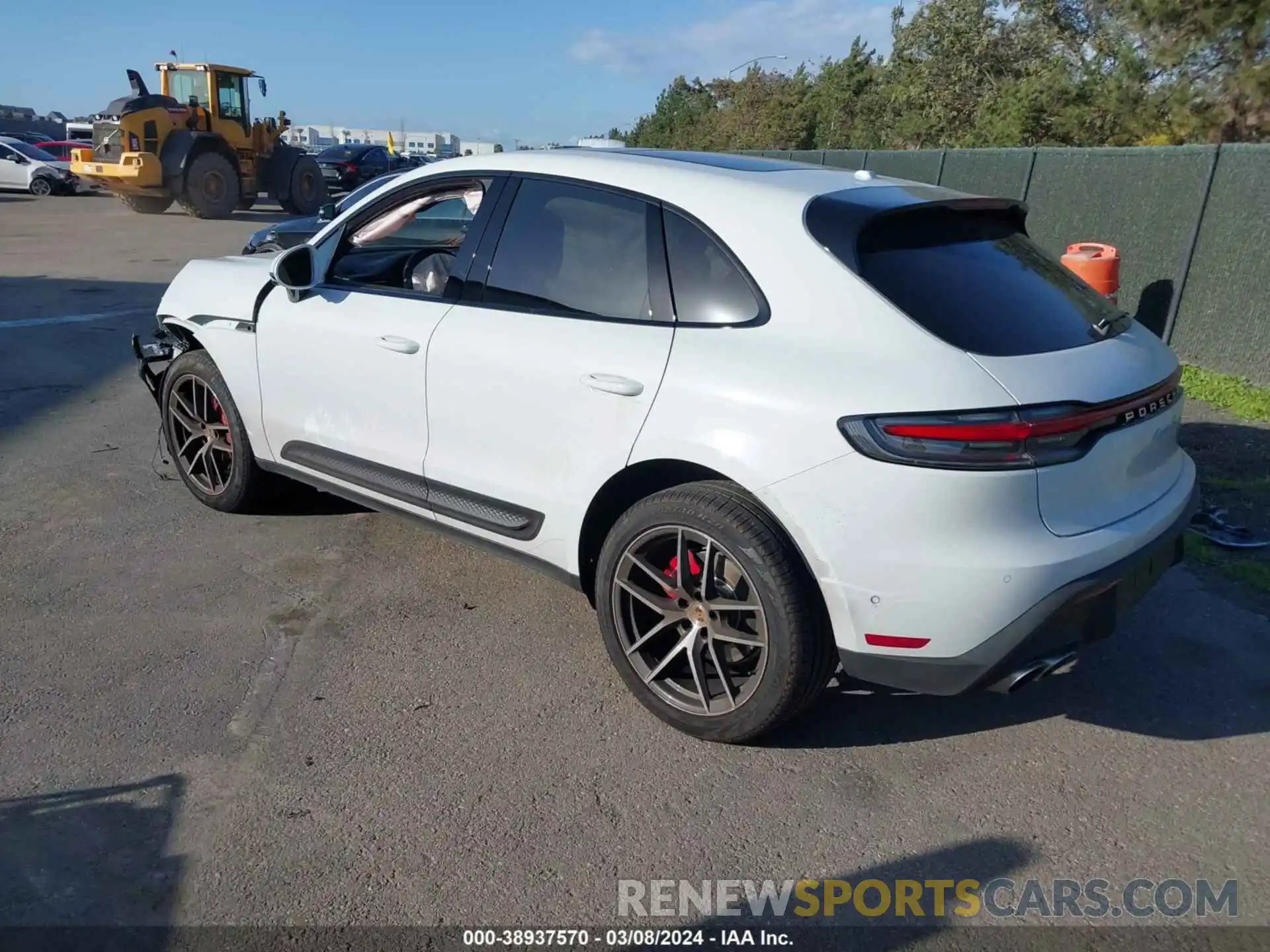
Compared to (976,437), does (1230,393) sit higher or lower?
lower

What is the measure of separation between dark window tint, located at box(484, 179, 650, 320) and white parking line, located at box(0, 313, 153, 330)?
7840 millimetres

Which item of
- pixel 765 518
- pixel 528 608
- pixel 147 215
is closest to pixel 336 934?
pixel 765 518

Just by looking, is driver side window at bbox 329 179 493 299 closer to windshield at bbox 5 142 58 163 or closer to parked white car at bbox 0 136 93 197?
parked white car at bbox 0 136 93 197

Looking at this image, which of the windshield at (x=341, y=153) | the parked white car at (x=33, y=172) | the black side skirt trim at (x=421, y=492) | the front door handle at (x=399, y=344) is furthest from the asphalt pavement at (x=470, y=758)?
the parked white car at (x=33, y=172)

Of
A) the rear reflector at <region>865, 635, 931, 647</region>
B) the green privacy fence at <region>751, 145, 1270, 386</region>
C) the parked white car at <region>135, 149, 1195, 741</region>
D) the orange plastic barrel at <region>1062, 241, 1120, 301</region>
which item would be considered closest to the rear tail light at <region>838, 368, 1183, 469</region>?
the parked white car at <region>135, 149, 1195, 741</region>

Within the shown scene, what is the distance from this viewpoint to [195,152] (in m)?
22.1

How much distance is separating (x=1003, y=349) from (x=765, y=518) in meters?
0.81

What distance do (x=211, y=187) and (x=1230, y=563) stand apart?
74.5 feet

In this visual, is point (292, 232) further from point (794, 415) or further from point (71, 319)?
point (794, 415)

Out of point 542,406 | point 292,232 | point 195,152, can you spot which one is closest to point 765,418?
point 542,406

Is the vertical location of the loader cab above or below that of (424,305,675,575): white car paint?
above

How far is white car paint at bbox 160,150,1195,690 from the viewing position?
2707mm

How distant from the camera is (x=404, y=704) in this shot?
11.2ft

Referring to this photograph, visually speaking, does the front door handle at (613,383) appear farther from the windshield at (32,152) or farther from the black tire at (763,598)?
the windshield at (32,152)
